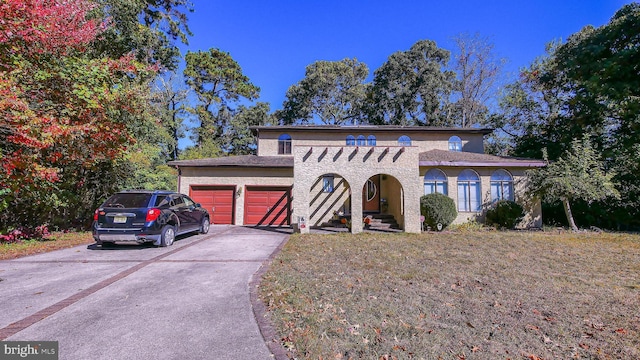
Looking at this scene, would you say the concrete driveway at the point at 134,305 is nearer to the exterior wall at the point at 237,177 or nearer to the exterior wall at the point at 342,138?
the exterior wall at the point at 237,177

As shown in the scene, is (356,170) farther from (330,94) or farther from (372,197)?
(330,94)

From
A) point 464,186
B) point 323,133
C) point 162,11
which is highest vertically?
point 162,11

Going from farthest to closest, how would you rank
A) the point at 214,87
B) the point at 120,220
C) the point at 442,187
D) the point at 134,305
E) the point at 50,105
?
1. the point at 214,87
2. the point at 442,187
3. the point at 50,105
4. the point at 120,220
5. the point at 134,305

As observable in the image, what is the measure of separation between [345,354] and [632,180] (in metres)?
20.8

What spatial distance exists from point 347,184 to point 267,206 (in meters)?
4.45

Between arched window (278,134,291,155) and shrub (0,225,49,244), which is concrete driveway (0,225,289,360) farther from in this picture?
arched window (278,134,291,155)

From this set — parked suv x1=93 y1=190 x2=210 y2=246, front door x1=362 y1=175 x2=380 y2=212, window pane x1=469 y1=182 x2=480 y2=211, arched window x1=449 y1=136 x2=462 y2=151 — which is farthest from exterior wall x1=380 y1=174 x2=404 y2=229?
parked suv x1=93 y1=190 x2=210 y2=246

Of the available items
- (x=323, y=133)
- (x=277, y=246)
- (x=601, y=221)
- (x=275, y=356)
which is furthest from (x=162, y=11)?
(x=601, y=221)

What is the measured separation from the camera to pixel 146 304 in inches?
163

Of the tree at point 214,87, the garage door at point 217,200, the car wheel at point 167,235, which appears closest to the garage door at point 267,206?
the garage door at point 217,200

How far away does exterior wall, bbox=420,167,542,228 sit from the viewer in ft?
45.1

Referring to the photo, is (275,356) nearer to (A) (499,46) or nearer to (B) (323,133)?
(B) (323,133)

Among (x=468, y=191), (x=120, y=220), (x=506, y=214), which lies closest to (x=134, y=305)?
(x=120, y=220)

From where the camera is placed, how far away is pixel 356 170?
39.4 ft
